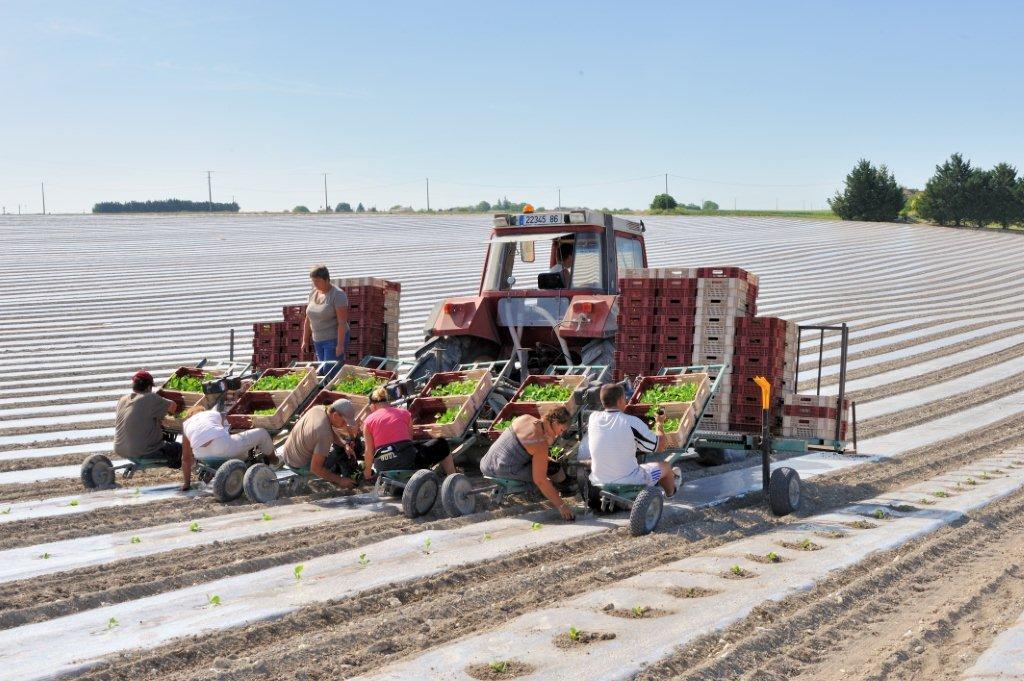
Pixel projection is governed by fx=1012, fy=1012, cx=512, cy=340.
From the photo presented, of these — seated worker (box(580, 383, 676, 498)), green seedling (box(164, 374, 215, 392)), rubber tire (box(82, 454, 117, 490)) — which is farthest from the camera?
green seedling (box(164, 374, 215, 392))

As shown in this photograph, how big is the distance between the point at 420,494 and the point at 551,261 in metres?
4.16

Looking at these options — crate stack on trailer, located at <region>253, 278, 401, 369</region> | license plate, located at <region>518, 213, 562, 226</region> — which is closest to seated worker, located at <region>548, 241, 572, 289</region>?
license plate, located at <region>518, 213, 562, 226</region>

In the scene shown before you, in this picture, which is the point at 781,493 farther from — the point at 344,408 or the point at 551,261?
the point at 551,261

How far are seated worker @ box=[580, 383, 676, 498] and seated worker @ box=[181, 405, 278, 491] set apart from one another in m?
3.49

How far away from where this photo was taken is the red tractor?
1117 centimetres

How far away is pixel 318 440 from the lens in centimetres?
938

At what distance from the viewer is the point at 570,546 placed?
24.4 feet

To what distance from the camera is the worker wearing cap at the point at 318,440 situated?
9.38 meters

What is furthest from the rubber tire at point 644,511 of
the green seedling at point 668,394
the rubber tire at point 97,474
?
the rubber tire at point 97,474

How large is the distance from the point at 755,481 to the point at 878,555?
3087 mm

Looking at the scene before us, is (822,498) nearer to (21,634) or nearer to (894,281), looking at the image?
(21,634)

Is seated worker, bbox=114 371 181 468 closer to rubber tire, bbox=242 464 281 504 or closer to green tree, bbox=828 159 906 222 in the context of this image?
rubber tire, bbox=242 464 281 504

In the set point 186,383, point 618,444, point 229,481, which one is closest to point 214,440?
point 229,481

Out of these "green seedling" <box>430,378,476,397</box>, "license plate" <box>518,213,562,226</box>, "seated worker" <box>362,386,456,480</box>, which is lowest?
"seated worker" <box>362,386,456,480</box>
